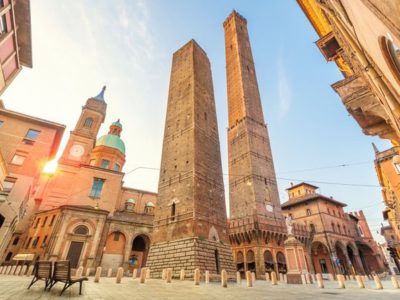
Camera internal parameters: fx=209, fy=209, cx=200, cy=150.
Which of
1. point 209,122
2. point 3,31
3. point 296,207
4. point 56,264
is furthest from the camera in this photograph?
point 296,207

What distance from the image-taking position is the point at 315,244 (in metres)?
31.8

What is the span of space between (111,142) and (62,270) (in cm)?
2992

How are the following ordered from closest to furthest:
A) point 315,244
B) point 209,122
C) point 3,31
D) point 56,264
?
point 56,264 → point 3,31 → point 209,122 → point 315,244

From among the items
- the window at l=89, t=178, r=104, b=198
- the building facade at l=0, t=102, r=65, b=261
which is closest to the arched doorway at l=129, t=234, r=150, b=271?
the window at l=89, t=178, r=104, b=198

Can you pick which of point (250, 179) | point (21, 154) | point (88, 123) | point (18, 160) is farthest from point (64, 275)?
point (88, 123)

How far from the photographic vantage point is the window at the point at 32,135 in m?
20.0

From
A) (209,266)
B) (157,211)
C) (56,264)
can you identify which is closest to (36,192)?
(157,211)

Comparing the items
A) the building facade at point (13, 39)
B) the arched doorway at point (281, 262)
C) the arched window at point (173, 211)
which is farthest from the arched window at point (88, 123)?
the arched doorway at point (281, 262)

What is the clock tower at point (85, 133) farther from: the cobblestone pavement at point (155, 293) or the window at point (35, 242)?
the cobblestone pavement at point (155, 293)

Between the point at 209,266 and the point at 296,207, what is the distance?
27.2 meters

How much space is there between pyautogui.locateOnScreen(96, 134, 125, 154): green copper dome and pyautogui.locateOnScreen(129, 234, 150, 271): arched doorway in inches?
562

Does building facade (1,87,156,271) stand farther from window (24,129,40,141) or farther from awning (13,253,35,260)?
window (24,129,40,141)

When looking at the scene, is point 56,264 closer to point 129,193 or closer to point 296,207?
point 129,193

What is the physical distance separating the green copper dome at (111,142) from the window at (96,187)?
660 centimetres
